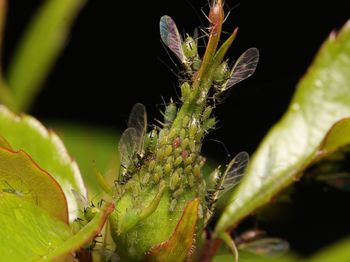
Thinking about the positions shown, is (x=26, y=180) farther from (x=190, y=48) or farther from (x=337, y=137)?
(x=337, y=137)

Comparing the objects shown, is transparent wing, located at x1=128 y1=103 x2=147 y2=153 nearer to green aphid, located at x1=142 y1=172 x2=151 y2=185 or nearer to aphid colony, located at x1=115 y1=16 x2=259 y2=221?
aphid colony, located at x1=115 y1=16 x2=259 y2=221

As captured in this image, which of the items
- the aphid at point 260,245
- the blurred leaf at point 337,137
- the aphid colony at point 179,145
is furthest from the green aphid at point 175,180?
the aphid at point 260,245

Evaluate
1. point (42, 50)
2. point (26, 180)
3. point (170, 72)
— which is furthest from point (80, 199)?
point (42, 50)

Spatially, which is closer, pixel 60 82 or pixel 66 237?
pixel 66 237

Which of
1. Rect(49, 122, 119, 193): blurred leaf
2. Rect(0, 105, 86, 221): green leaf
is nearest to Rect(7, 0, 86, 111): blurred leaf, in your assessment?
Rect(49, 122, 119, 193): blurred leaf

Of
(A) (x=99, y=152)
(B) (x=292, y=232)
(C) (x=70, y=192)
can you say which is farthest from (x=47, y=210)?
(A) (x=99, y=152)

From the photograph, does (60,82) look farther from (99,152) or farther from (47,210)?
(47,210)

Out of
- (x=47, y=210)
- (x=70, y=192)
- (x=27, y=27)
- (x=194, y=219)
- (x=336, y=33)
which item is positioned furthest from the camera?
(x=27, y=27)
